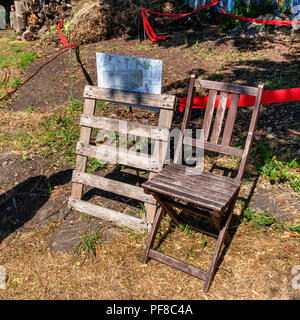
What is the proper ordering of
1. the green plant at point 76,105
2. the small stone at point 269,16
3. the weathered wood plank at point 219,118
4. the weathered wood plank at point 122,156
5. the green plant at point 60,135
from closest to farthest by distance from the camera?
the weathered wood plank at point 219,118
the weathered wood plank at point 122,156
the green plant at point 60,135
the green plant at point 76,105
the small stone at point 269,16

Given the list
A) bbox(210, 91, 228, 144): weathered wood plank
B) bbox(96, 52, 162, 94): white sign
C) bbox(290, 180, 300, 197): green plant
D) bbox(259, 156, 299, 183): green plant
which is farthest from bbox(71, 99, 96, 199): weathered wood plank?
bbox(290, 180, 300, 197): green plant

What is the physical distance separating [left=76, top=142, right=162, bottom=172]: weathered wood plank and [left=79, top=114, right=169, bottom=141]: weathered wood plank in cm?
22

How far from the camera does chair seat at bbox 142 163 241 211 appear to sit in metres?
2.87

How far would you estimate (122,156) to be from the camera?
385cm

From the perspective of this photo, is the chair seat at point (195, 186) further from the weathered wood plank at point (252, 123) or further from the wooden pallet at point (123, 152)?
the wooden pallet at point (123, 152)

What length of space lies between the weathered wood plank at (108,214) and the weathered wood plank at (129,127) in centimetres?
91

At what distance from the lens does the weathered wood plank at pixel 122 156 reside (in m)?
3.69

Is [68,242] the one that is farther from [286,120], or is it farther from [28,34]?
[28,34]

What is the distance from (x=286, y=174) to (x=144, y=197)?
6.18 ft

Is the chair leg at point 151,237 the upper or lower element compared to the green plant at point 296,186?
lower

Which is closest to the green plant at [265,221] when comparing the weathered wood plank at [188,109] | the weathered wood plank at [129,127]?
the weathered wood plank at [188,109]

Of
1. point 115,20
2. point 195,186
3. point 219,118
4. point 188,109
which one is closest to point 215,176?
point 195,186

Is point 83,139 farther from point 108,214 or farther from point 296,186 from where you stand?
point 296,186

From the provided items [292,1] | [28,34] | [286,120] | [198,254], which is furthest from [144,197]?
[28,34]
